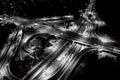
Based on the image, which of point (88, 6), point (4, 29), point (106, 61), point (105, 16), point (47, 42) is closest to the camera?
point (106, 61)

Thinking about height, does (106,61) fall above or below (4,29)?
below

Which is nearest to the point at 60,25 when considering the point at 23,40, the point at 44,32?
the point at 44,32

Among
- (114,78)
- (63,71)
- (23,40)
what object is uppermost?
(23,40)

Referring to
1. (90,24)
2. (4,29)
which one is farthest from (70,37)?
(4,29)

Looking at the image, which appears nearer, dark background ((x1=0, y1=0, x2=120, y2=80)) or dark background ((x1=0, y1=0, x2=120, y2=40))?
dark background ((x1=0, y1=0, x2=120, y2=80))

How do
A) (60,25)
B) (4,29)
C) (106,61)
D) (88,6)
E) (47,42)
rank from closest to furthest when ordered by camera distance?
(106,61), (47,42), (4,29), (60,25), (88,6)

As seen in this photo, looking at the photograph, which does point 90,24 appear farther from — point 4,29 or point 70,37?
point 4,29

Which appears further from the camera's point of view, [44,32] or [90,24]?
[90,24]

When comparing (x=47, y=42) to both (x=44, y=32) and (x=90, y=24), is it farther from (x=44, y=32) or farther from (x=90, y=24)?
(x=90, y=24)

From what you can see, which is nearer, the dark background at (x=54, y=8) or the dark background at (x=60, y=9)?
the dark background at (x=60, y=9)
